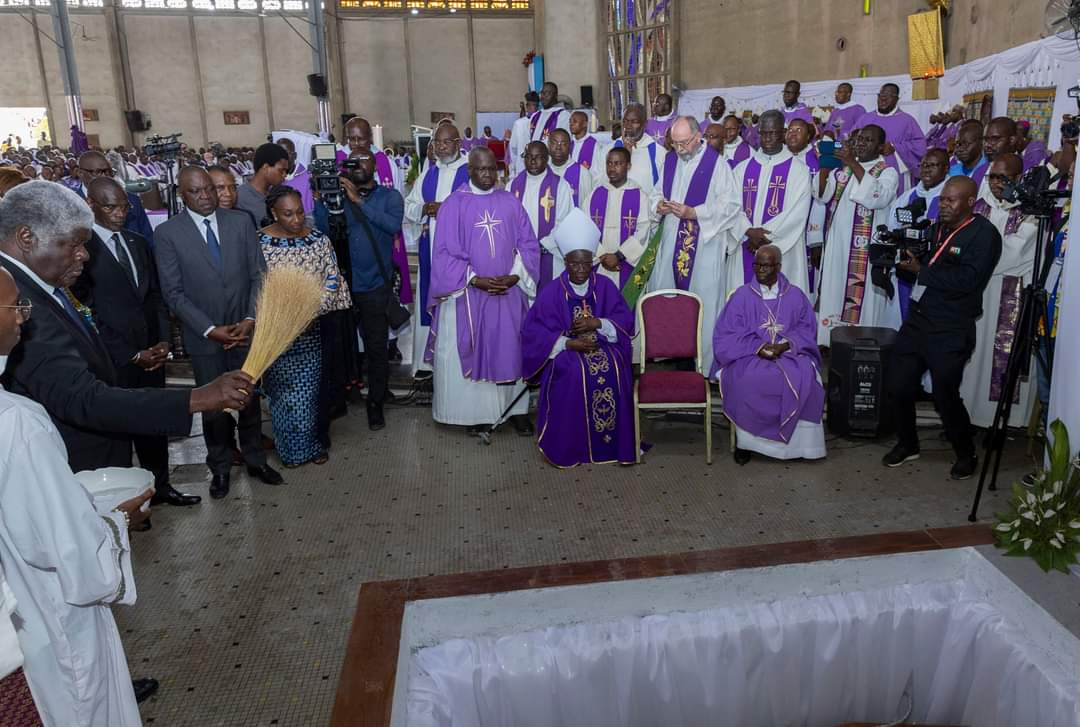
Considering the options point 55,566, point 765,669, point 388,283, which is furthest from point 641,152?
point 55,566

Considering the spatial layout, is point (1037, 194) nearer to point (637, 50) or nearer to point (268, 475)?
point (268, 475)

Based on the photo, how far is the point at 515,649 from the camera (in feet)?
7.94

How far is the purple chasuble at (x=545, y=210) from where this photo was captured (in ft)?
20.0

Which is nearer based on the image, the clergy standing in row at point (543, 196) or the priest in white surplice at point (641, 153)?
the clergy standing in row at point (543, 196)

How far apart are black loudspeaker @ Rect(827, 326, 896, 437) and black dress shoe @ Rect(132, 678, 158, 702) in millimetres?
4088

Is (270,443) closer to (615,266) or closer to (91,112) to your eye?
(615,266)

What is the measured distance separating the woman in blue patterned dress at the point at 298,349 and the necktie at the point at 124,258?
660 millimetres

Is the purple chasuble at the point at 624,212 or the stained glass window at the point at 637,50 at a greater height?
the stained glass window at the point at 637,50

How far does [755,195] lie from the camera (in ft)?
20.0

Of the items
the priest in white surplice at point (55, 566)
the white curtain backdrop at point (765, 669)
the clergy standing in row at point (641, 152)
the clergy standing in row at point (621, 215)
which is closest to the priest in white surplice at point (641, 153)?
the clergy standing in row at point (641, 152)

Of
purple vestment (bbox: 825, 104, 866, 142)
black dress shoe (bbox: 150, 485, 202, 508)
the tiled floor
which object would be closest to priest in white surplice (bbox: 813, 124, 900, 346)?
the tiled floor

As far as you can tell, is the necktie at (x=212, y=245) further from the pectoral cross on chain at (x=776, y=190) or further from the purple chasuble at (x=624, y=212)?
the pectoral cross on chain at (x=776, y=190)

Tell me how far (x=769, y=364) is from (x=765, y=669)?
2364 mm

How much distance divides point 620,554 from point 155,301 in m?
2.91
